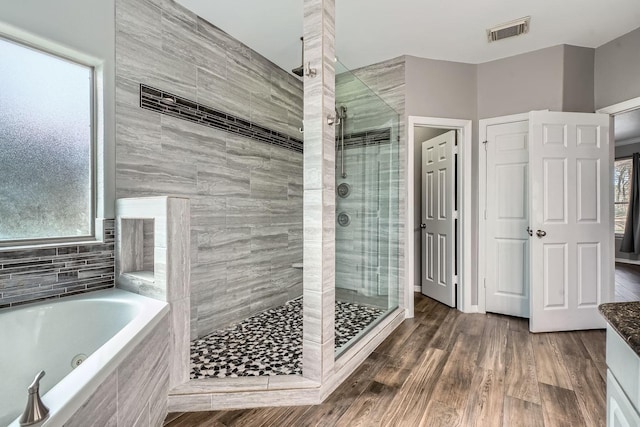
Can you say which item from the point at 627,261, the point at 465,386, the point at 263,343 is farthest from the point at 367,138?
the point at 627,261

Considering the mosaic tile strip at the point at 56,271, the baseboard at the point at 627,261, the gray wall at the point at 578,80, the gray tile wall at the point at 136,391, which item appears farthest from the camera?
the baseboard at the point at 627,261

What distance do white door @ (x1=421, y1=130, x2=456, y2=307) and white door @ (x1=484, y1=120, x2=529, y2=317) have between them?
1.14 feet

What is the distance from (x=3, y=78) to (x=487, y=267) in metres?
3.93

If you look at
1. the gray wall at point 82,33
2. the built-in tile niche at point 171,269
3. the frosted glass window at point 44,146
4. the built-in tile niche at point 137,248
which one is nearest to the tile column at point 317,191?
the built-in tile niche at point 171,269

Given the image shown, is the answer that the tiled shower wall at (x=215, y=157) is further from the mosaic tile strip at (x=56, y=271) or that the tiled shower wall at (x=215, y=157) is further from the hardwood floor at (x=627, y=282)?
the hardwood floor at (x=627, y=282)

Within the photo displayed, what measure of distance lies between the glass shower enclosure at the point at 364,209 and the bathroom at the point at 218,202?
17 mm

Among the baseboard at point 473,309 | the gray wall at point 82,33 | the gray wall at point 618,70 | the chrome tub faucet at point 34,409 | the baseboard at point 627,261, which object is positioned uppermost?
the gray wall at point 618,70

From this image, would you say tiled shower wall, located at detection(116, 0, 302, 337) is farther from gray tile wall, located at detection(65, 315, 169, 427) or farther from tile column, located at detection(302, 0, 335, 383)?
tile column, located at detection(302, 0, 335, 383)

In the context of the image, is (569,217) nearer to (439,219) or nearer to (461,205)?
(461,205)

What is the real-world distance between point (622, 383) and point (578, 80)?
325cm

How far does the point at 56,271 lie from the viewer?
1.67m

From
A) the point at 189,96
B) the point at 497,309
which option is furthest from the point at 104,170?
the point at 497,309

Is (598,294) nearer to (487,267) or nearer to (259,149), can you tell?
(487,267)

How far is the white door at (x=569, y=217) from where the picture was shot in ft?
9.24
